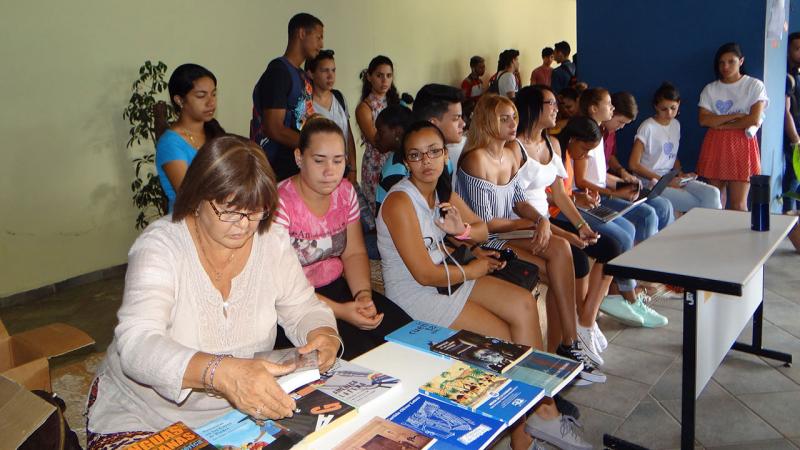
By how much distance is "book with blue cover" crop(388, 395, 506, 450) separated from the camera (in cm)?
118

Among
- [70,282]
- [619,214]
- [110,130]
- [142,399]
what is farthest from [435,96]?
[70,282]

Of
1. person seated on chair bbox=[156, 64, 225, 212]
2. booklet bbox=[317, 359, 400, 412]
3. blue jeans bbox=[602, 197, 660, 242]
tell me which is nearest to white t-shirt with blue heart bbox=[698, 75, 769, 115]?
blue jeans bbox=[602, 197, 660, 242]

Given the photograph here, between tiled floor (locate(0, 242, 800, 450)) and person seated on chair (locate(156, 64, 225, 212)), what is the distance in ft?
3.77

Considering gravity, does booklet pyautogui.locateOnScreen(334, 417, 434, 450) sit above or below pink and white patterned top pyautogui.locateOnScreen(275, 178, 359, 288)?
below

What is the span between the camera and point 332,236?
2289 millimetres

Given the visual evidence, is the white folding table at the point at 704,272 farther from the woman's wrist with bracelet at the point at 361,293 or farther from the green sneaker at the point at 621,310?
the woman's wrist with bracelet at the point at 361,293

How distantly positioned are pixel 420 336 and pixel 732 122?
393 centimetres

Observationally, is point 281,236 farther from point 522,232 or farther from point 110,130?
point 110,130

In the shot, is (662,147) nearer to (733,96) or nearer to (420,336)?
(733,96)

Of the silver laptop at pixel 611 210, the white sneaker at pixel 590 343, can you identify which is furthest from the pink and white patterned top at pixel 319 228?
the silver laptop at pixel 611 210

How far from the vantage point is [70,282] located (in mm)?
4441

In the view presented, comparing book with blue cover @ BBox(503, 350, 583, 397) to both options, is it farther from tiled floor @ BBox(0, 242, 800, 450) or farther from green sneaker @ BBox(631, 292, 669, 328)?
green sneaker @ BBox(631, 292, 669, 328)

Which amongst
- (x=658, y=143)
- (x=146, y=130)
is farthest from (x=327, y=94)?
(x=658, y=143)

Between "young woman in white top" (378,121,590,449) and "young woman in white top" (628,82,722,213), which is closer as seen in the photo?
"young woman in white top" (378,121,590,449)
